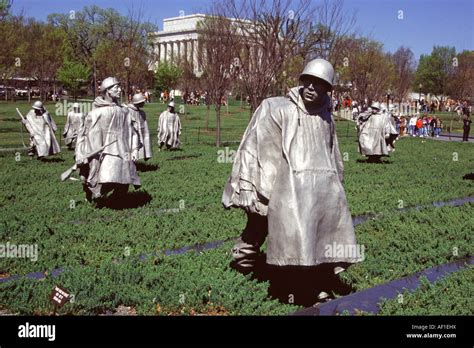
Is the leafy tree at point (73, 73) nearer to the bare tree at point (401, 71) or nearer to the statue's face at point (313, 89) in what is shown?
the bare tree at point (401, 71)

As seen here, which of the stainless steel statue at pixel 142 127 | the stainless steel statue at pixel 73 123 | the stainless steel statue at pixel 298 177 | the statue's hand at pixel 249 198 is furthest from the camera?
the stainless steel statue at pixel 73 123

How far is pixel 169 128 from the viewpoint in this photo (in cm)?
2269

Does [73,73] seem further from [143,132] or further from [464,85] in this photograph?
[143,132]

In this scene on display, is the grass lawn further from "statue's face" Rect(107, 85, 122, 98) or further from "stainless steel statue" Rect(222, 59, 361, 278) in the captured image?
"statue's face" Rect(107, 85, 122, 98)

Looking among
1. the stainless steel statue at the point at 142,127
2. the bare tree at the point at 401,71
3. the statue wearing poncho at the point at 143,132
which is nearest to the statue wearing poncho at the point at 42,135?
the stainless steel statue at the point at 142,127

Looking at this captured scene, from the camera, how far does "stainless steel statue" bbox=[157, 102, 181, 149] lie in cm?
2250

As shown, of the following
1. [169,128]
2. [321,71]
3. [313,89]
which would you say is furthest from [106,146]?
[169,128]

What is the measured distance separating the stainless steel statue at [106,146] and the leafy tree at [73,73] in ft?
138

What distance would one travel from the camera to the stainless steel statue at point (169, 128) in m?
22.5
